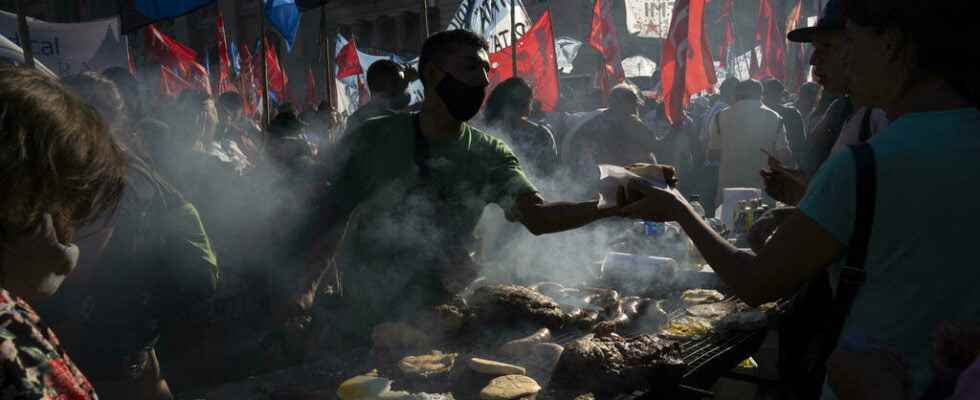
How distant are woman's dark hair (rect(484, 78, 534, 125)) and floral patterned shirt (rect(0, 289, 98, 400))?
217 inches

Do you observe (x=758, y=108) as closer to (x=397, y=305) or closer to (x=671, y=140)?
(x=671, y=140)

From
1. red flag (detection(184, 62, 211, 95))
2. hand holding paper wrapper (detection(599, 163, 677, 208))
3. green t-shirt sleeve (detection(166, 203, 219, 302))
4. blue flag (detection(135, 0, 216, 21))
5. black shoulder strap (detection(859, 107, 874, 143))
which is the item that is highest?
blue flag (detection(135, 0, 216, 21))

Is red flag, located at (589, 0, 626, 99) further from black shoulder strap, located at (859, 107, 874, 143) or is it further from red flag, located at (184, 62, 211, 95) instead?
black shoulder strap, located at (859, 107, 874, 143)

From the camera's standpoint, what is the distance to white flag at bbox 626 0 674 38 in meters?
16.3

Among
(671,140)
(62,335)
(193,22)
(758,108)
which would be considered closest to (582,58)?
(671,140)

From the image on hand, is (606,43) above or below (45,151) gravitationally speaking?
above

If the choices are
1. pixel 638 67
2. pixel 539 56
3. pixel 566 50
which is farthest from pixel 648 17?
pixel 638 67

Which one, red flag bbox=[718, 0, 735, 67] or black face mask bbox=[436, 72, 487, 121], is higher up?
red flag bbox=[718, 0, 735, 67]

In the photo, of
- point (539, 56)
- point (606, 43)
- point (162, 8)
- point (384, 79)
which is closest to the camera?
point (384, 79)

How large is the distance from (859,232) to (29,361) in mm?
1754

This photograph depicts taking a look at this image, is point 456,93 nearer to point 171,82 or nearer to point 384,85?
point 384,85

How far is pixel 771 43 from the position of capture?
14523 mm

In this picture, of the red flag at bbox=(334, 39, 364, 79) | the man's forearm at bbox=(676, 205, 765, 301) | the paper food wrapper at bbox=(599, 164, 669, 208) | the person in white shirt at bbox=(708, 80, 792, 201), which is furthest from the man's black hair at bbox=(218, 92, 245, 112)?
the man's forearm at bbox=(676, 205, 765, 301)

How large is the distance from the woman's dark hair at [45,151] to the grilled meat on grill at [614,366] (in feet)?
6.28
